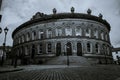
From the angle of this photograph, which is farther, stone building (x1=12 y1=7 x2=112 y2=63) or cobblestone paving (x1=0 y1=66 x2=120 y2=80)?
stone building (x1=12 y1=7 x2=112 y2=63)

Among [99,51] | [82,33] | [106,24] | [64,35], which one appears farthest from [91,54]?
[106,24]

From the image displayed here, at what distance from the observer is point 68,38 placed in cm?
3247

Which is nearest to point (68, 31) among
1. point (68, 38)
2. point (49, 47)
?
point (68, 38)

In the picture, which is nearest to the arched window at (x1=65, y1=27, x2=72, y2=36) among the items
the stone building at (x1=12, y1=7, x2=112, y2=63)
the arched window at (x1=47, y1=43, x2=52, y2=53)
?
the stone building at (x1=12, y1=7, x2=112, y2=63)

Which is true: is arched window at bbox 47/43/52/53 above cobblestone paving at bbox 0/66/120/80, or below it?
above

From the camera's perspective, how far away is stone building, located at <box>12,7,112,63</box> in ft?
106

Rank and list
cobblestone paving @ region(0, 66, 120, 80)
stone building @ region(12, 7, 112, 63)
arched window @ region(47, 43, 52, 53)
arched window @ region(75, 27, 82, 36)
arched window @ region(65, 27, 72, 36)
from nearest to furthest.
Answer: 1. cobblestone paving @ region(0, 66, 120, 80)
2. stone building @ region(12, 7, 112, 63)
3. arched window @ region(65, 27, 72, 36)
4. arched window @ region(75, 27, 82, 36)
5. arched window @ region(47, 43, 52, 53)

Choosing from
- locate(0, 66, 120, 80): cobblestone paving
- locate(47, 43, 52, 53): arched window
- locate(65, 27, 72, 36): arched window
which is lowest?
locate(0, 66, 120, 80): cobblestone paving

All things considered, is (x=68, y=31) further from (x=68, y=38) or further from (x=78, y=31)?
(x=78, y=31)

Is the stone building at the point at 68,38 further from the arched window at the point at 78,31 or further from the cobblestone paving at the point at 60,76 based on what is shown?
the cobblestone paving at the point at 60,76

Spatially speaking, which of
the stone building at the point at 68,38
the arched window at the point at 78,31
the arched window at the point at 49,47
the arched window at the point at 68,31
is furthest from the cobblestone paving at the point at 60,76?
the arched window at the point at 78,31

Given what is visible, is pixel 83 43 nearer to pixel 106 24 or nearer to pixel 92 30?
pixel 92 30

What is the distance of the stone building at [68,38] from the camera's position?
32444 mm

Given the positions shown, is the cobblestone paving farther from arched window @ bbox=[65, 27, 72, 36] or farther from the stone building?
arched window @ bbox=[65, 27, 72, 36]
